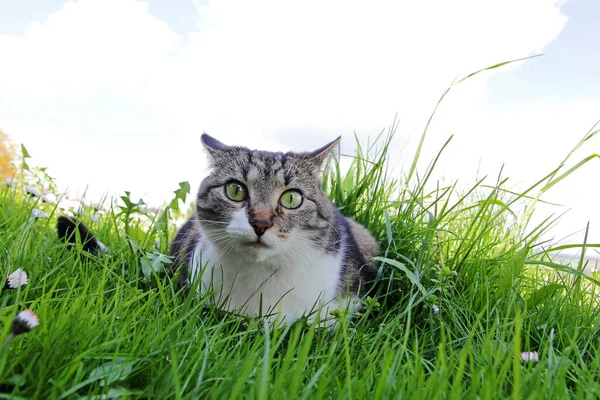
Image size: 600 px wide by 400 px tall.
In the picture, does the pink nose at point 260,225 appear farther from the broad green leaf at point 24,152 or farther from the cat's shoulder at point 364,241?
the broad green leaf at point 24,152

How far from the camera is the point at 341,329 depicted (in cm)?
176

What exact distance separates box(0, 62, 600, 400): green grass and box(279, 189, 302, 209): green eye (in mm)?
514

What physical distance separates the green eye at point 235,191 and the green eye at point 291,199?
190 millimetres

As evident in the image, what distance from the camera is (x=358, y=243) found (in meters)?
2.57

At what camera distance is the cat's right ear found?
229 cm

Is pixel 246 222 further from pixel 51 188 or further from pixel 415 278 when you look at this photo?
pixel 51 188

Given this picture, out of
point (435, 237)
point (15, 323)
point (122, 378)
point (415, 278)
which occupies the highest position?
point (435, 237)

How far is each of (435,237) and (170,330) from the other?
1672mm

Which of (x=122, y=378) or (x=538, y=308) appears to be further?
(x=538, y=308)

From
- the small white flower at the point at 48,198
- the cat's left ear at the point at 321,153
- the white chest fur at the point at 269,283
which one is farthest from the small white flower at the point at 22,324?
the small white flower at the point at 48,198

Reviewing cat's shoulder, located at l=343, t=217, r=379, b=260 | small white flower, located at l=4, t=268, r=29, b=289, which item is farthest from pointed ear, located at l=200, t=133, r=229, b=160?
small white flower, located at l=4, t=268, r=29, b=289

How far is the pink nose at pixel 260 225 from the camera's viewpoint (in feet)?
5.87

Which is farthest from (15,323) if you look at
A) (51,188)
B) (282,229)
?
(51,188)

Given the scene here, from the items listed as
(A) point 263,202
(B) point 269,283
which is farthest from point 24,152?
(B) point 269,283
